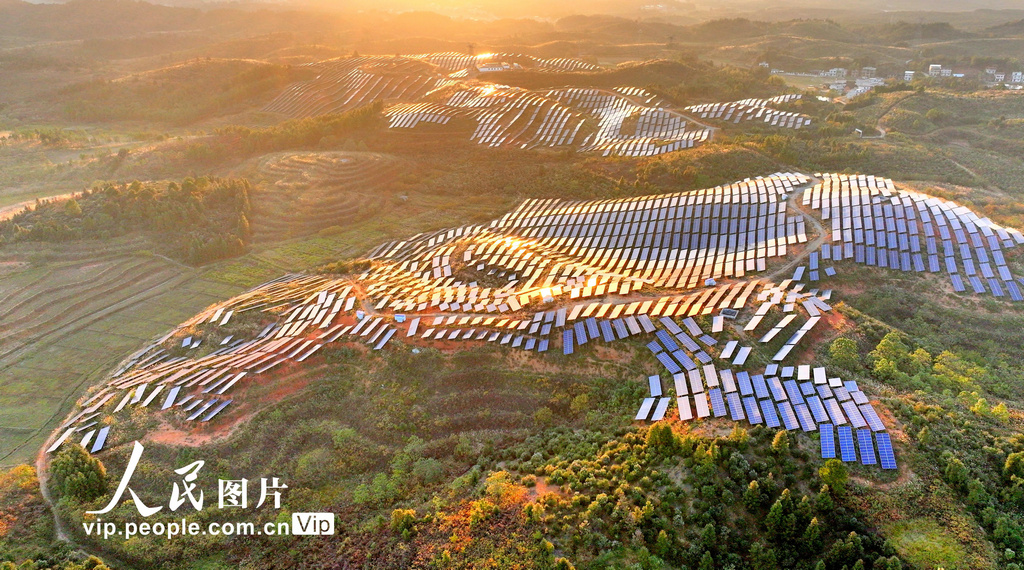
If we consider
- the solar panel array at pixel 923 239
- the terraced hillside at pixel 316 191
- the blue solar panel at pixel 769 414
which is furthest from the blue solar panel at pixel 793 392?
the terraced hillside at pixel 316 191

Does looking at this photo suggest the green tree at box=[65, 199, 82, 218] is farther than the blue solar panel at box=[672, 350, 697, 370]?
Yes

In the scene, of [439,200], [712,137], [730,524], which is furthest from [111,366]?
[712,137]

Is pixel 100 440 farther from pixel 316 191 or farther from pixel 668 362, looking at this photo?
pixel 316 191

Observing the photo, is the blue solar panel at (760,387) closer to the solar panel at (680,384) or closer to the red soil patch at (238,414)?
the solar panel at (680,384)

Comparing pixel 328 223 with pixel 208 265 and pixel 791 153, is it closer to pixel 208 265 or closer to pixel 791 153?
pixel 208 265

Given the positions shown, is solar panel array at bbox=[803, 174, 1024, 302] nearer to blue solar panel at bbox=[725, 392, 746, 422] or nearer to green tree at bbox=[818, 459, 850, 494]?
blue solar panel at bbox=[725, 392, 746, 422]

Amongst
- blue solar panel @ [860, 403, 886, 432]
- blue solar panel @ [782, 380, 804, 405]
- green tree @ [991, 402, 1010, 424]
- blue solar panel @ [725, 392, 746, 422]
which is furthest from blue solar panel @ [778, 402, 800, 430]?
green tree @ [991, 402, 1010, 424]
